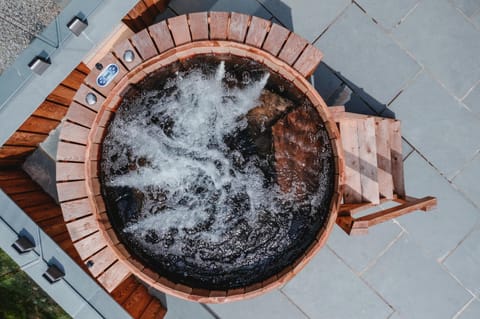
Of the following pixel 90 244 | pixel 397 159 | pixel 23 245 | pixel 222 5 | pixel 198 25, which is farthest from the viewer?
pixel 222 5

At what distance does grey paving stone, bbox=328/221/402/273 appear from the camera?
405 cm

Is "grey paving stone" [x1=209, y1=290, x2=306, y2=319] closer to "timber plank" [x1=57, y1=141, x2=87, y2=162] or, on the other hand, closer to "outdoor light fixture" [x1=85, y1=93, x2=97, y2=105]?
"timber plank" [x1=57, y1=141, x2=87, y2=162]

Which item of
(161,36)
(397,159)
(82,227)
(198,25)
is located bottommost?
(82,227)

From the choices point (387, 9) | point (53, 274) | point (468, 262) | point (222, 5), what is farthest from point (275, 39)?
point (468, 262)

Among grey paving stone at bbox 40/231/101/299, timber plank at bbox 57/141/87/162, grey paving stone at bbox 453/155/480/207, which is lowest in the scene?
grey paving stone at bbox 40/231/101/299

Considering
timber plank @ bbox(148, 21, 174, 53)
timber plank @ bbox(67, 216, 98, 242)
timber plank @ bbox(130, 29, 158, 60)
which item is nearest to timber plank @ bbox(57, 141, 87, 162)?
timber plank @ bbox(67, 216, 98, 242)

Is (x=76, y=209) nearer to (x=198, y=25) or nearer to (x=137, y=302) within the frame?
(x=137, y=302)

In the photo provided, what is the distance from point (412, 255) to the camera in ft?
13.4

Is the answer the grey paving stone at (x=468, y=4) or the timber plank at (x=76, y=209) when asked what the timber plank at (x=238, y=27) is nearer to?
the timber plank at (x=76, y=209)

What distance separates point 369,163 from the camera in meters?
3.57

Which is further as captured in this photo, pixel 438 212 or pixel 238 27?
pixel 438 212

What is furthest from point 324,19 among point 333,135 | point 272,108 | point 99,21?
point 99,21

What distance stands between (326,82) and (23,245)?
2.76 m

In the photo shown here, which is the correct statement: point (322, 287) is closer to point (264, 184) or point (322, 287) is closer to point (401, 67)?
point (264, 184)
